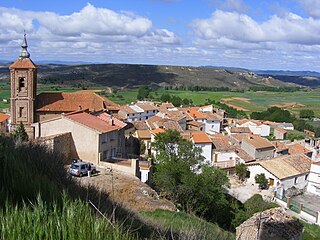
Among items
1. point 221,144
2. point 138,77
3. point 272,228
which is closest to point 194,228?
point 272,228

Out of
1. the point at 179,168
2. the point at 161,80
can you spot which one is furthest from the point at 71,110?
the point at 161,80

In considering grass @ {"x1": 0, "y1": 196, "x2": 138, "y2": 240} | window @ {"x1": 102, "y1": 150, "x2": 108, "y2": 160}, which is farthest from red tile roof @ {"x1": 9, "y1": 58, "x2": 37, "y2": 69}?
grass @ {"x1": 0, "y1": 196, "x2": 138, "y2": 240}

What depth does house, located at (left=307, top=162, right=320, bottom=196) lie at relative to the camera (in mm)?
36688

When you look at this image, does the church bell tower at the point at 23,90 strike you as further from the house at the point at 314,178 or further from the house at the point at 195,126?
the house at the point at 195,126

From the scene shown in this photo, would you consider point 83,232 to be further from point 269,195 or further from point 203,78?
point 203,78

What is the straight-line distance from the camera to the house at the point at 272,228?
1059 centimetres

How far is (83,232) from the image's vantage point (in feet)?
7.91

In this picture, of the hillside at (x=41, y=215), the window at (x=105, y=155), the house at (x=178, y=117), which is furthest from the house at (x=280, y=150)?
the hillside at (x=41, y=215)

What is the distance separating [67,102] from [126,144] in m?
6.23

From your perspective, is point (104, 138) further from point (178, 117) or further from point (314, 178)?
point (178, 117)

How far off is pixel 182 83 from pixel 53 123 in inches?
5950

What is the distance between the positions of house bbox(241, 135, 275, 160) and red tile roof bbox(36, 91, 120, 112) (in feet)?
57.8

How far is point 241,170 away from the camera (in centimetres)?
3716

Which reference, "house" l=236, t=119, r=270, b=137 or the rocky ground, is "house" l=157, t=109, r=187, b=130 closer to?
"house" l=236, t=119, r=270, b=137
